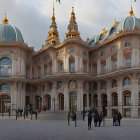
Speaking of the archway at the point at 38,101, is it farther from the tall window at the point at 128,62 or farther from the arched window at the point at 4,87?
the tall window at the point at 128,62

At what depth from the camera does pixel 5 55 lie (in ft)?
181

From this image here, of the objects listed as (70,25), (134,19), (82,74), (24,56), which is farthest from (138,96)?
(24,56)

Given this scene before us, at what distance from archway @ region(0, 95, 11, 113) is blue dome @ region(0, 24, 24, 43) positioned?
48.0ft

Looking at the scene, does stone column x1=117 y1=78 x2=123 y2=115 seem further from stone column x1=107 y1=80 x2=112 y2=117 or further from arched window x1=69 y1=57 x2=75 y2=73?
arched window x1=69 y1=57 x2=75 y2=73

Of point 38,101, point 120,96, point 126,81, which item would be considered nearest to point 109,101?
point 120,96

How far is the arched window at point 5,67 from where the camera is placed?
5444 centimetres

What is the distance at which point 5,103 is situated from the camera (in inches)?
2181

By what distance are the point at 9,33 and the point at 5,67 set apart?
969cm

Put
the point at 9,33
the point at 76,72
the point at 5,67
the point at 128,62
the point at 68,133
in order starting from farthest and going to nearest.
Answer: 1. the point at 9,33
2. the point at 5,67
3. the point at 76,72
4. the point at 128,62
5. the point at 68,133

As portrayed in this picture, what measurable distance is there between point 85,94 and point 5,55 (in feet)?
72.7

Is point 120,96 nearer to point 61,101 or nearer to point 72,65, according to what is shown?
point 72,65

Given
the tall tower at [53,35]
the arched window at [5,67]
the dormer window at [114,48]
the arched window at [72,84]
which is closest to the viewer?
the dormer window at [114,48]

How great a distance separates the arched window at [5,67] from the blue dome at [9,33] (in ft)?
17.7

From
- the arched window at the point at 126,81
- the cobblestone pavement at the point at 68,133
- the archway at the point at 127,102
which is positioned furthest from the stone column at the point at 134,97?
the cobblestone pavement at the point at 68,133
